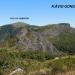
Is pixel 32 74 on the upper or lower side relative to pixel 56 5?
lower

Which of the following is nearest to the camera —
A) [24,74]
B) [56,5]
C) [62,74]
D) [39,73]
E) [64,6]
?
[62,74]

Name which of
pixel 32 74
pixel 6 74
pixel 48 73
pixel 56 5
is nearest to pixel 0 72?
pixel 6 74

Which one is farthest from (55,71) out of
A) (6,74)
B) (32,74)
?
(6,74)

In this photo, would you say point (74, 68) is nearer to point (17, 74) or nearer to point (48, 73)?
point (48, 73)

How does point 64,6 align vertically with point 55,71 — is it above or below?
above

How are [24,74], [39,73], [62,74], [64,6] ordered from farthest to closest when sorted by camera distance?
[64,6], [24,74], [39,73], [62,74]

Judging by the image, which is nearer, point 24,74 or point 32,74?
point 32,74

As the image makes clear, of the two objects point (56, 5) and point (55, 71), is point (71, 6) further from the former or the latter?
point (55, 71)

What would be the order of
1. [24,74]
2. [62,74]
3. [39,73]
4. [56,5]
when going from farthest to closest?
[56,5]
[24,74]
[39,73]
[62,74]

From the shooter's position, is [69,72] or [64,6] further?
[64,6]
